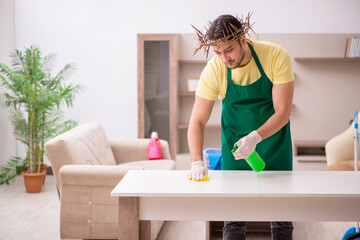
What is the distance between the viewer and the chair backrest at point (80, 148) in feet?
10.8

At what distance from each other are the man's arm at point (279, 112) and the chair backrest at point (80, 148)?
149 cm

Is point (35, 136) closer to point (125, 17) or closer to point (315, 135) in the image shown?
point (125, 17)

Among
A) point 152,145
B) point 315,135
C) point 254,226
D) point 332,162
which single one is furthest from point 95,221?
point 315,135

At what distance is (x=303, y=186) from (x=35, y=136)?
3308 mm

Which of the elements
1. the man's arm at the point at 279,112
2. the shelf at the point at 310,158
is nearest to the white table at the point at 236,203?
the man's arm at the point at 279,112

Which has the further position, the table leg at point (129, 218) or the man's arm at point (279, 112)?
the man's arm at point (279, 112)

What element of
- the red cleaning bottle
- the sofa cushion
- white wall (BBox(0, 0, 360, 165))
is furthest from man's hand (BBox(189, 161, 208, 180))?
white wall (BBox(0, 0, 360, 165))

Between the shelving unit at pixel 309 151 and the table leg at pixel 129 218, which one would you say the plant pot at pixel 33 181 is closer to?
the shelving unit at pixel 309 151

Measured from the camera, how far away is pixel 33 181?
471cm

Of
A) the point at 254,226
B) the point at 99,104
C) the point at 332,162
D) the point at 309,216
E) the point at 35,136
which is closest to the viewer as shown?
the point at 309,216

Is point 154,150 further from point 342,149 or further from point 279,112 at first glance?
point 279,112

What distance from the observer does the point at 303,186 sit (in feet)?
6.82

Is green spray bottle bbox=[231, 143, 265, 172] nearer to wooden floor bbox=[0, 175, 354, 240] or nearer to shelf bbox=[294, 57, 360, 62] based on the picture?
wooden floor bbox=[0, 175, 354, 240]

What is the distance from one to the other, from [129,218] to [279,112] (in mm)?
843
